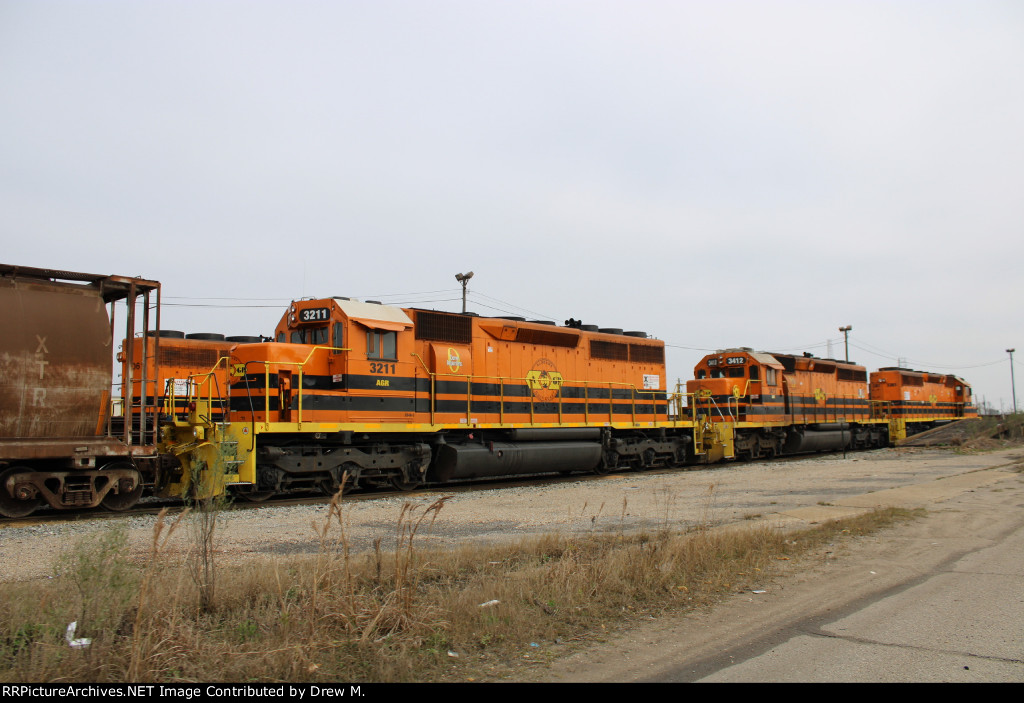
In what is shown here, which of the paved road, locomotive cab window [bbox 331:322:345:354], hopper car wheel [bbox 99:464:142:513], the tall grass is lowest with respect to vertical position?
the paved road

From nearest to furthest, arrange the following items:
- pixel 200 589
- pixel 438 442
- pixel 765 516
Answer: pixel 200 589 < pixel 765 516 < pixel 438 442

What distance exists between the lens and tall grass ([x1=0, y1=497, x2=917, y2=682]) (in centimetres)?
440

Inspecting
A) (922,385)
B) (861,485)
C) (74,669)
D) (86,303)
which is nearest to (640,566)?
(74,669)

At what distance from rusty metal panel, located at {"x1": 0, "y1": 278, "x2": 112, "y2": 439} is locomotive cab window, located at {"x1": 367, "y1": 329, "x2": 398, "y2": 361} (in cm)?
513

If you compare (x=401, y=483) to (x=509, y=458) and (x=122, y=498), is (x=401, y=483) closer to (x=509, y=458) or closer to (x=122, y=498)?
(x=509, y=458)

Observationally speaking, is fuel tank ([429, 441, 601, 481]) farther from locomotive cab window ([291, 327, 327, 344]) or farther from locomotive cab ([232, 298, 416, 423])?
locomotive cab window ([291, 327, 327, 344])

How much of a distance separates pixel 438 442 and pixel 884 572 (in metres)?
10.5

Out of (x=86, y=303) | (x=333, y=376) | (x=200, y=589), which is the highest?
(x=86, y=303)

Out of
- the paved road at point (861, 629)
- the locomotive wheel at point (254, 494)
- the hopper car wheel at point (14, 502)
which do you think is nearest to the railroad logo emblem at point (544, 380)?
the locomotive wheel at point (254, 494)

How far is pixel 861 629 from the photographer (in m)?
5.54

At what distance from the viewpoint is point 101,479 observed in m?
11.4

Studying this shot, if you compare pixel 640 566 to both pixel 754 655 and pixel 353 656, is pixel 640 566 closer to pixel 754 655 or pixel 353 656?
pixel 754 655

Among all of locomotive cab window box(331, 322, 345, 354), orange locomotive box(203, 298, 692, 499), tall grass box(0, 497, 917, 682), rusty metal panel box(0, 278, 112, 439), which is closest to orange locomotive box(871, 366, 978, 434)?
orange locomotive box(203, 298, 692, 499)

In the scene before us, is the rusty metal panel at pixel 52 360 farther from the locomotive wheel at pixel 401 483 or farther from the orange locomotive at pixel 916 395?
the orange locomotive at pixel 916 395
